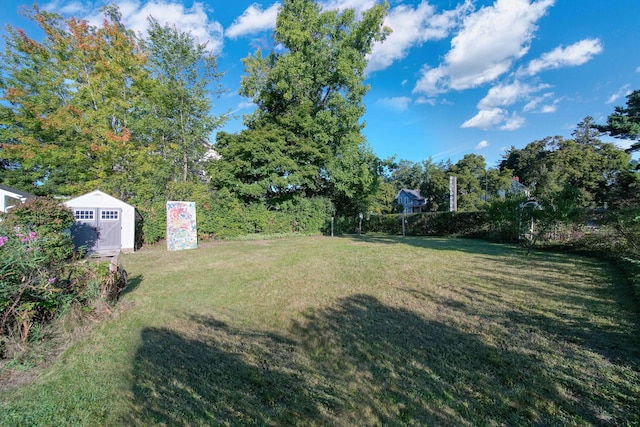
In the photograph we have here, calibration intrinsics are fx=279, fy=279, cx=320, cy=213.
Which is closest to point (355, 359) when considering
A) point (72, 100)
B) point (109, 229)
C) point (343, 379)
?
point (343, 379)

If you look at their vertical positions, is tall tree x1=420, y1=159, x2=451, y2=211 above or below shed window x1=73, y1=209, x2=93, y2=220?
above

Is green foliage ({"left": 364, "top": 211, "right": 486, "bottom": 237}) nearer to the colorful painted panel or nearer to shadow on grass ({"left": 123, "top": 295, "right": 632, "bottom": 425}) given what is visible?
the colorful painted panel

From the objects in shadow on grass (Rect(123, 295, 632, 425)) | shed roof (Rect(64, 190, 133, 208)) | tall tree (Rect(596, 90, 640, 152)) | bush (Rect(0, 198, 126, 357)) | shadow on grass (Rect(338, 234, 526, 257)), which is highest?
→ tall tree (Rect(596, 90, 640, 152))

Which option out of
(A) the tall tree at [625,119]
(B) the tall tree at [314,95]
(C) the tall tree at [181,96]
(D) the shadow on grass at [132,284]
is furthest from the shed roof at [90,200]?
(A) the tall tree at [625,119]

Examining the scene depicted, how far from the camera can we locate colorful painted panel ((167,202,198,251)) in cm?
1226

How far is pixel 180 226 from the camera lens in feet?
41.1

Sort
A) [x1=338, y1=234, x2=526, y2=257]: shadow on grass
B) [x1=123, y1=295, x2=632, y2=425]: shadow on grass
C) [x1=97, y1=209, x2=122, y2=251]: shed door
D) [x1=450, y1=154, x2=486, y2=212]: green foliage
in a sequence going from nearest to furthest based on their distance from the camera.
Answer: [x1=123, y1=295, x2=632, y2=425]: shadow on grass
[x1=338, y1=234, x2=526, y2=257]: shadow on grass
[x1=97, y1=209, x2=122, y2=251]: shed door
[x1=450, y1=154, x2=486, y2=212]: green foliage

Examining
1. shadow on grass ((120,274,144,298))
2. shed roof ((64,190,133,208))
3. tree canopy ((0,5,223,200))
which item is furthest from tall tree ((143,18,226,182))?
shadow on grass ((120,274,144,298))

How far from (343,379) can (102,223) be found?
12795 millimetres

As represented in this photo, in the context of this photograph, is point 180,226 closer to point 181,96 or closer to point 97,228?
point 97,228

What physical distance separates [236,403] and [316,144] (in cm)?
1704

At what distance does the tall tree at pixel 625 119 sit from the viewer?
1680 centimetres

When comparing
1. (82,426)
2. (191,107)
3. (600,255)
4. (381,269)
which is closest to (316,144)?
(191,107)

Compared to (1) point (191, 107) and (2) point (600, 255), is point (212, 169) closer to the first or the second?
(1) point (191, 107)
